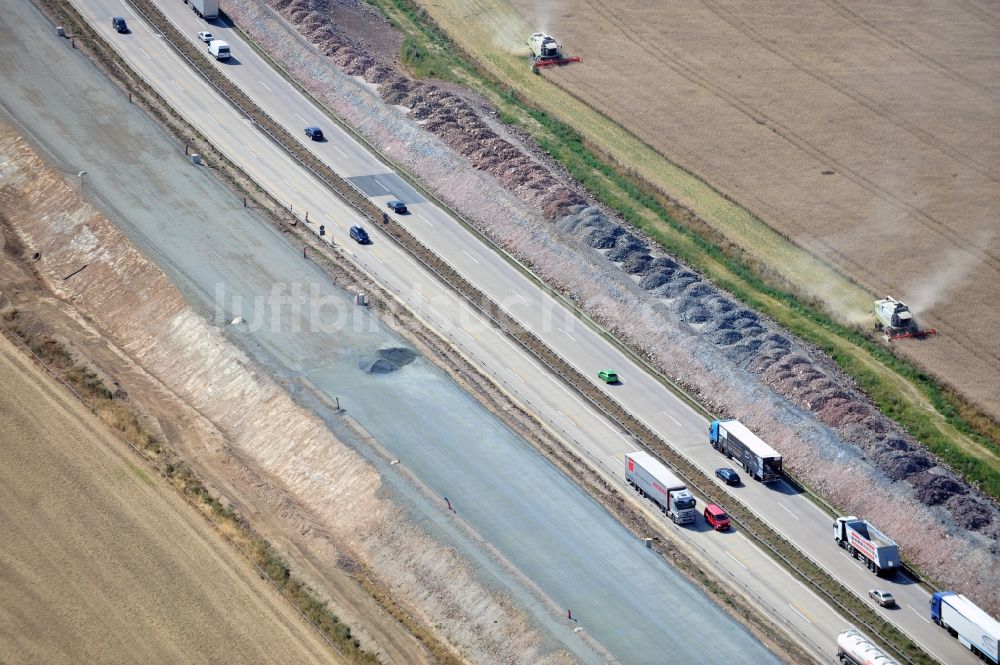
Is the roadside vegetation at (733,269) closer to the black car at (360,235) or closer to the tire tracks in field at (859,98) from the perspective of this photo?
the black car at (360,235)

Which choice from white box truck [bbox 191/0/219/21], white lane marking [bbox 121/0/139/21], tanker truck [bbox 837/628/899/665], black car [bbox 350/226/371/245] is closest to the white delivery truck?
tanker truck [bbox 837/628/899/665]

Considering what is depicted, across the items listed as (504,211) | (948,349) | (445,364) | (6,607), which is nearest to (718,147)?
(504,211)

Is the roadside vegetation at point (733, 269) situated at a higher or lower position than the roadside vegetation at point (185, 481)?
higher

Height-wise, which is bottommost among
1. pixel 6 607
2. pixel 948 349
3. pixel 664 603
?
pixel 6 607

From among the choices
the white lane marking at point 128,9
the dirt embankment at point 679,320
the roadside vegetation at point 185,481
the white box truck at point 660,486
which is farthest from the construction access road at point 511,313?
the roadside vegetation at point 185,481

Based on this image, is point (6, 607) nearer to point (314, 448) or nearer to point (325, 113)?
point (314, 448)

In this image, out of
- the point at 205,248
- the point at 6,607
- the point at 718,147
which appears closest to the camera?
the point at 6,607

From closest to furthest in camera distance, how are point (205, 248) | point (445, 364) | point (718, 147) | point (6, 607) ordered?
1. point (6, 607)
2. point (445, 364)
3. point (205, 248)
4. point (718, 147)
